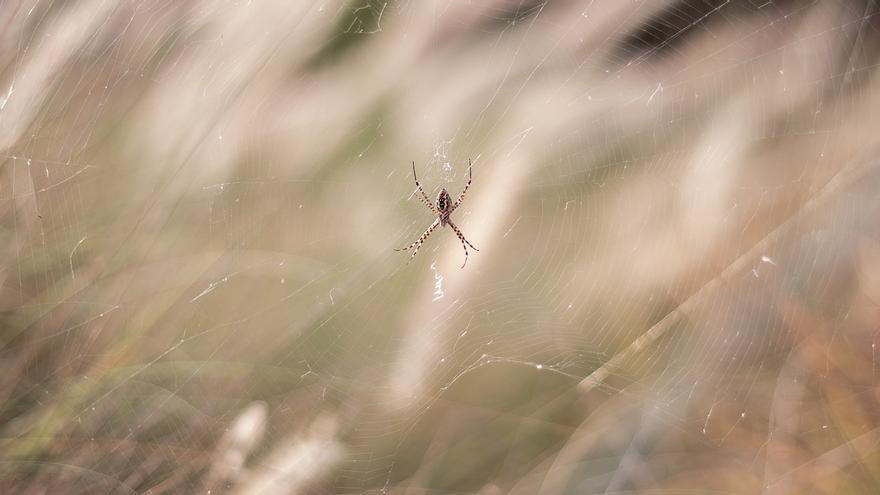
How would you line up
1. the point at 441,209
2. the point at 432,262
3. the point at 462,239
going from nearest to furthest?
the point at 432,262 → the point at 462,239 → the point at 441,209

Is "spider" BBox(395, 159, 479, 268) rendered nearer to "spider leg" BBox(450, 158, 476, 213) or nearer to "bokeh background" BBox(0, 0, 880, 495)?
"spider leg" BBox(450, 158, 476, 213)

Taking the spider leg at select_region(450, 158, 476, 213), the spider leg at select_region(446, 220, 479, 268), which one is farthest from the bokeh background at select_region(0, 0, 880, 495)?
the spider leg at select_region(450, 158, 476, 213)

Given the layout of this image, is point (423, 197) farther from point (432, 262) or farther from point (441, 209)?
point (432, 262)

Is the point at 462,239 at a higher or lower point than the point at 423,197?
lower

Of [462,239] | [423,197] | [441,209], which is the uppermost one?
[423,197]

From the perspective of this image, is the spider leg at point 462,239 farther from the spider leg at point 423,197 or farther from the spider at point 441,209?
the spider leg at point 423,197

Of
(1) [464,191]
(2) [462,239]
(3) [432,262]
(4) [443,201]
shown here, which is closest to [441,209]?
(4) [443,201]

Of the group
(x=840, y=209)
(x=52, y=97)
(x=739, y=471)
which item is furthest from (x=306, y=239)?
(x=840, y=209)

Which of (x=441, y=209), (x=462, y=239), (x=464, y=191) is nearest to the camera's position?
(x=462, y=239)
